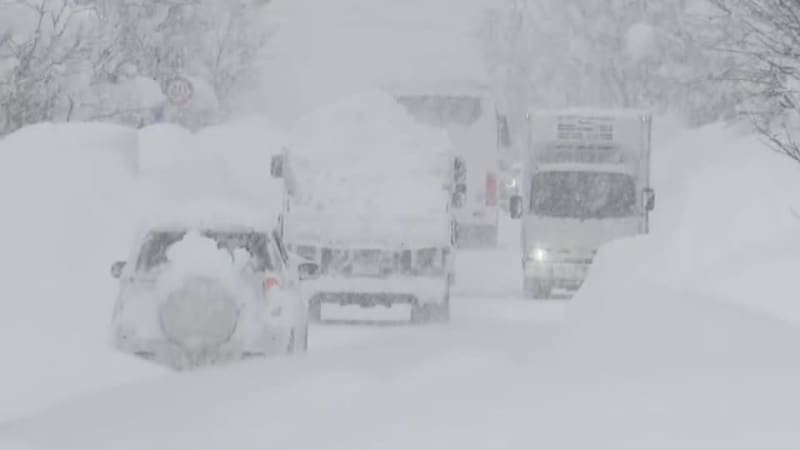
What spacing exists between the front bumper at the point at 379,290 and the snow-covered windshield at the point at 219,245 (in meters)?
7.70

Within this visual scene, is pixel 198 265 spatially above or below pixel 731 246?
above

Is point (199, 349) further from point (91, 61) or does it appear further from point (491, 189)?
point (491, 189)

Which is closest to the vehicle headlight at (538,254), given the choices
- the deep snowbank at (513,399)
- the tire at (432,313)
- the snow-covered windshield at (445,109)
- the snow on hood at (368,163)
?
→ the snow on hood at (368,163)

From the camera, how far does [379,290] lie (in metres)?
21.9

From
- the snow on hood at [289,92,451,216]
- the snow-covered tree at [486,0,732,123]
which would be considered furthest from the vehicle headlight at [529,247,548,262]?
the snow-covered tree at [486,0,732,123]

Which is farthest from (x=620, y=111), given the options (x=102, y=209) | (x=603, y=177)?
(x=102, y=209)

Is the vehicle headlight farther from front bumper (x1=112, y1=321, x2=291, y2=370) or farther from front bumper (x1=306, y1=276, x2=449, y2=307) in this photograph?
front bumper (x1=112, y1=321, x2=291, y2=370)

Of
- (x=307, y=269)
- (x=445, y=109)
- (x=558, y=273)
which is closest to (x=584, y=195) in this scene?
(x=558, y=273)

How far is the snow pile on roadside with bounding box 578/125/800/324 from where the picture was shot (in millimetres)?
14102

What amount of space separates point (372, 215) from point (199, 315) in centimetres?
1024

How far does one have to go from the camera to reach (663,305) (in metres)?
11.8

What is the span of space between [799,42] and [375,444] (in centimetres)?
845

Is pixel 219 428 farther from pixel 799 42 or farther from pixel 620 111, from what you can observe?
pixel 620 111

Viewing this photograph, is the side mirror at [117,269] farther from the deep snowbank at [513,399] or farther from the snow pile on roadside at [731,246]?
the snow pile on roadside at [731,246]
